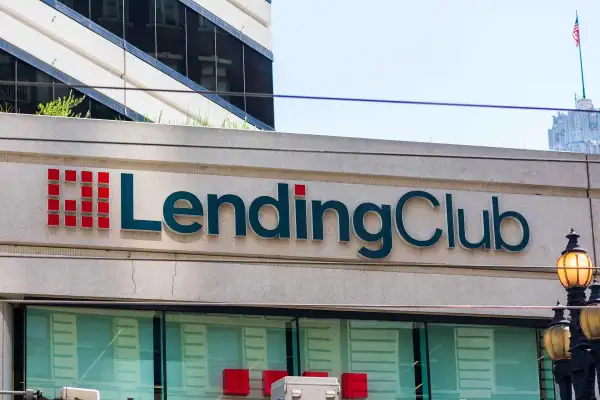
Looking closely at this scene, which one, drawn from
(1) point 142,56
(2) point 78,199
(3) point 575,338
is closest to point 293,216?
(2) point 78,199

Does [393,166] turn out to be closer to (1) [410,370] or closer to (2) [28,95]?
(1) [410,370]

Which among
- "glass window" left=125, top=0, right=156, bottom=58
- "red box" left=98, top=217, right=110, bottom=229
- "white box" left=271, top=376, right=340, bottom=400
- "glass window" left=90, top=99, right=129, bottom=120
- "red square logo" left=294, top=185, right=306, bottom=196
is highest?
"glass window" left=125, top=0, right=156, bottom=58

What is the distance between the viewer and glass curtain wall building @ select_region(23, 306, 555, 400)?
23219 mm

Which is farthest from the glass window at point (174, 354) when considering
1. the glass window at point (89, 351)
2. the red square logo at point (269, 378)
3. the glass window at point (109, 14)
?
the glass window at point (109, 14)

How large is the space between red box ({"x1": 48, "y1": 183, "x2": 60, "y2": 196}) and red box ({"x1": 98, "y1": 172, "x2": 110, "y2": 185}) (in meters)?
0.69

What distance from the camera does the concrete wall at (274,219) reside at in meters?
23.2

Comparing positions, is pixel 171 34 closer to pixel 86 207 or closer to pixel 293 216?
pixel 293 216

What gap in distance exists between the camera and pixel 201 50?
3853cm

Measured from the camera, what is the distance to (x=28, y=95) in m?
34.5

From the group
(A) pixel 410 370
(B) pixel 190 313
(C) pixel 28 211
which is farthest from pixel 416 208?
(C) pixel 28 211

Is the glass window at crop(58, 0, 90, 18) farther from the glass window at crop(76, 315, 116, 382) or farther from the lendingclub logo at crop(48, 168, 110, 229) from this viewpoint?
the glass window at crop(76, 315, 116, 382)

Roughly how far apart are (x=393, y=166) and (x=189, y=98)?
14.0 m

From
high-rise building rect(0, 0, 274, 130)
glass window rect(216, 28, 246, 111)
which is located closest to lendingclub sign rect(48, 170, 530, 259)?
high-rise building rect(0, 0, 274, 130)

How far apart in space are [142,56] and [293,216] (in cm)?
1397
